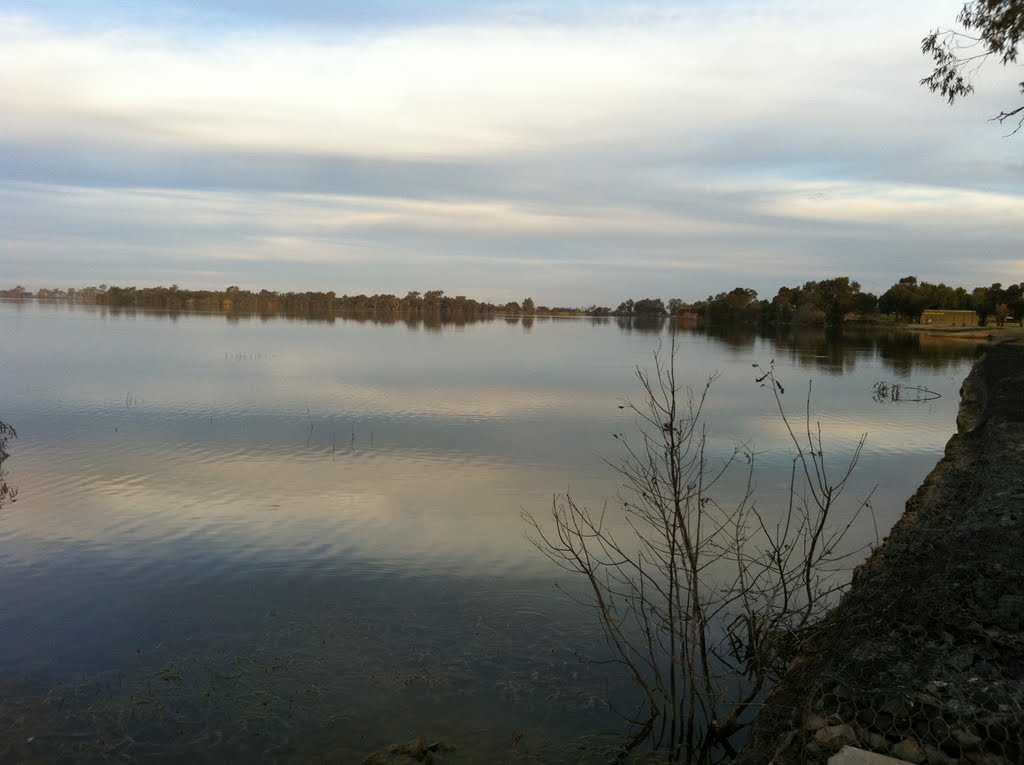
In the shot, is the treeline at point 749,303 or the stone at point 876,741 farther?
the treeline at point 749,303

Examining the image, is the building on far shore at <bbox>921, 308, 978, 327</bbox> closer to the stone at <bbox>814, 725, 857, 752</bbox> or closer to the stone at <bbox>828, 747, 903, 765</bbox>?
the stone at <bbox>814, 725, 857, 752</bbox>

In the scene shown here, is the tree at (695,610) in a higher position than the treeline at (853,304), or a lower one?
lower

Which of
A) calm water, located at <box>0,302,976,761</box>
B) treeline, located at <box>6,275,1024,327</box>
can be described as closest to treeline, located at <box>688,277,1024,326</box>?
treeline, located at <box>6,275,1024,327</box>

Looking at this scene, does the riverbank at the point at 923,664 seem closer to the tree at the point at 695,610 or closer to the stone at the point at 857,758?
the stone at the point at 857,758

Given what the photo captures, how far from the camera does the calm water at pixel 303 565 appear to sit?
597cm

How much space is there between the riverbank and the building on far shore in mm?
113717

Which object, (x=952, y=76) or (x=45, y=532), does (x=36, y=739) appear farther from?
(x=952, y=76)

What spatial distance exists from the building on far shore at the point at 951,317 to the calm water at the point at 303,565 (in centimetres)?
9786

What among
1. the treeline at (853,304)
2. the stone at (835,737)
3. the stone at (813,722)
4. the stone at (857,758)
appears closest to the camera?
the stone at (857,758)

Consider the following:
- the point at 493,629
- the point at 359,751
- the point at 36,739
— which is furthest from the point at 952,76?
the point at 36,739

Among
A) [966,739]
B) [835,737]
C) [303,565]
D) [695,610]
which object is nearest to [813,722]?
[835,737]

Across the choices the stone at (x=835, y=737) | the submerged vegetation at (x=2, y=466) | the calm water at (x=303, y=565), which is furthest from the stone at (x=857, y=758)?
the submerged vegetation at (x=2, y=466)

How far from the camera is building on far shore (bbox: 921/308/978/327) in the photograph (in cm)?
10793

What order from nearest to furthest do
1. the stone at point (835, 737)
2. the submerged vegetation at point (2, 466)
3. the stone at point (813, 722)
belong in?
the stone at point (835, 737), the stone at point (813, 722), the submerged vegetation at point (2, 466)
